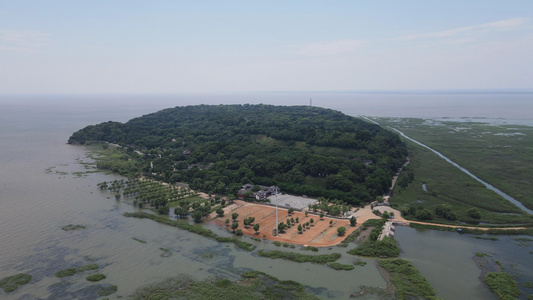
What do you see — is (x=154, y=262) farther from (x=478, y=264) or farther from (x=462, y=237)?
(x=462, y=237)

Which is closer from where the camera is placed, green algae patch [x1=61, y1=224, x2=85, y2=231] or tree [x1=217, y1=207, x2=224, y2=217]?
green algae patch [x1=61, y1=224, x2=85, y2=231]

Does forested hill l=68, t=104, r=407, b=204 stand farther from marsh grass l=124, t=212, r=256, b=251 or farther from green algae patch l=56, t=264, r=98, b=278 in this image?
green algae patch l=56, t=264, r=98, b=278

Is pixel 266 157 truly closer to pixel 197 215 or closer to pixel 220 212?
pixel 220 212

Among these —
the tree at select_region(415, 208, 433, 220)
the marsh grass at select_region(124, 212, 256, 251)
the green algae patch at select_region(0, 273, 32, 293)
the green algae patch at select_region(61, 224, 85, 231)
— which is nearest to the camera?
the green algae patch at select_region(0, 273, 32, 293)

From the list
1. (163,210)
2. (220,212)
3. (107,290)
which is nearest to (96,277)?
(107,290)

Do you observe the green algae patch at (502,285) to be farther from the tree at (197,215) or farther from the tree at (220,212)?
the tree at (197,215)

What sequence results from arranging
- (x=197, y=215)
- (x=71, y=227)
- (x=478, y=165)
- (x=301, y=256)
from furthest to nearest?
1. (x=478, y=165)
2. (x=197, y=215)
3. (x=71, y=227)
4. (x=301, y=256)

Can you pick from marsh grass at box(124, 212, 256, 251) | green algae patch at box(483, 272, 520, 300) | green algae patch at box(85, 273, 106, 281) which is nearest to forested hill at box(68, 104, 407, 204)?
marsh grass at box(124, 212, 256, 251)
